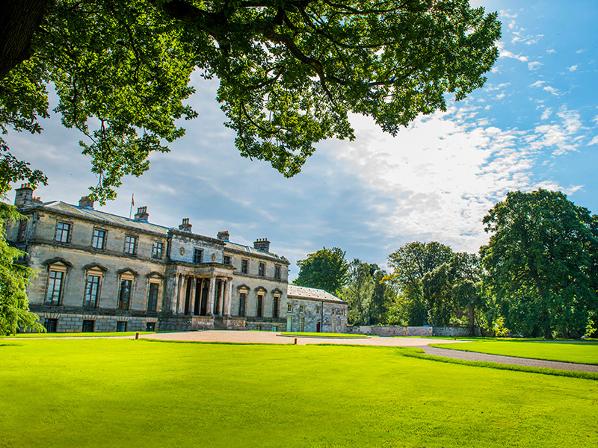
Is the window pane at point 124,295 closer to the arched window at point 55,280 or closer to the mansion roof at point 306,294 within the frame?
the arched window at point 55,280

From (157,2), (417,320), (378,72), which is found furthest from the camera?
(417,320)

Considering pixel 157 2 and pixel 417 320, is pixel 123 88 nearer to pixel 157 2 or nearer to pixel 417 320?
pixel 157 2

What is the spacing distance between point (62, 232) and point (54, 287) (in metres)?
5.06

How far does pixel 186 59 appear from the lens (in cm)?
1186

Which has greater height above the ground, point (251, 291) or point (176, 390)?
point (251, 291)

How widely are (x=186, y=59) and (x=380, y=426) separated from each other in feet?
33.4

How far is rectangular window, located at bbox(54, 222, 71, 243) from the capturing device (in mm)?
40281

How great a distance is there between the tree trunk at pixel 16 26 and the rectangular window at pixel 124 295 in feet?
139

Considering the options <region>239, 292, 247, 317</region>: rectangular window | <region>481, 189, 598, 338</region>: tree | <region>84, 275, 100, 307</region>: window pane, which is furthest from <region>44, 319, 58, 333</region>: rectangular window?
<region>481, 189, 598, 338</region>: tree

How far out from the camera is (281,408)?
6.95 metres

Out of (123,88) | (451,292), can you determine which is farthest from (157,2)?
(451,292)

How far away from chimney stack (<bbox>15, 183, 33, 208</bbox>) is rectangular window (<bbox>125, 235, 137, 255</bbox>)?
974cm

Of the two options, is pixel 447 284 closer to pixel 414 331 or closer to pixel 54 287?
pixel 414 331

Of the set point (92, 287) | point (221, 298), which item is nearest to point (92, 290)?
point (92, 287)
